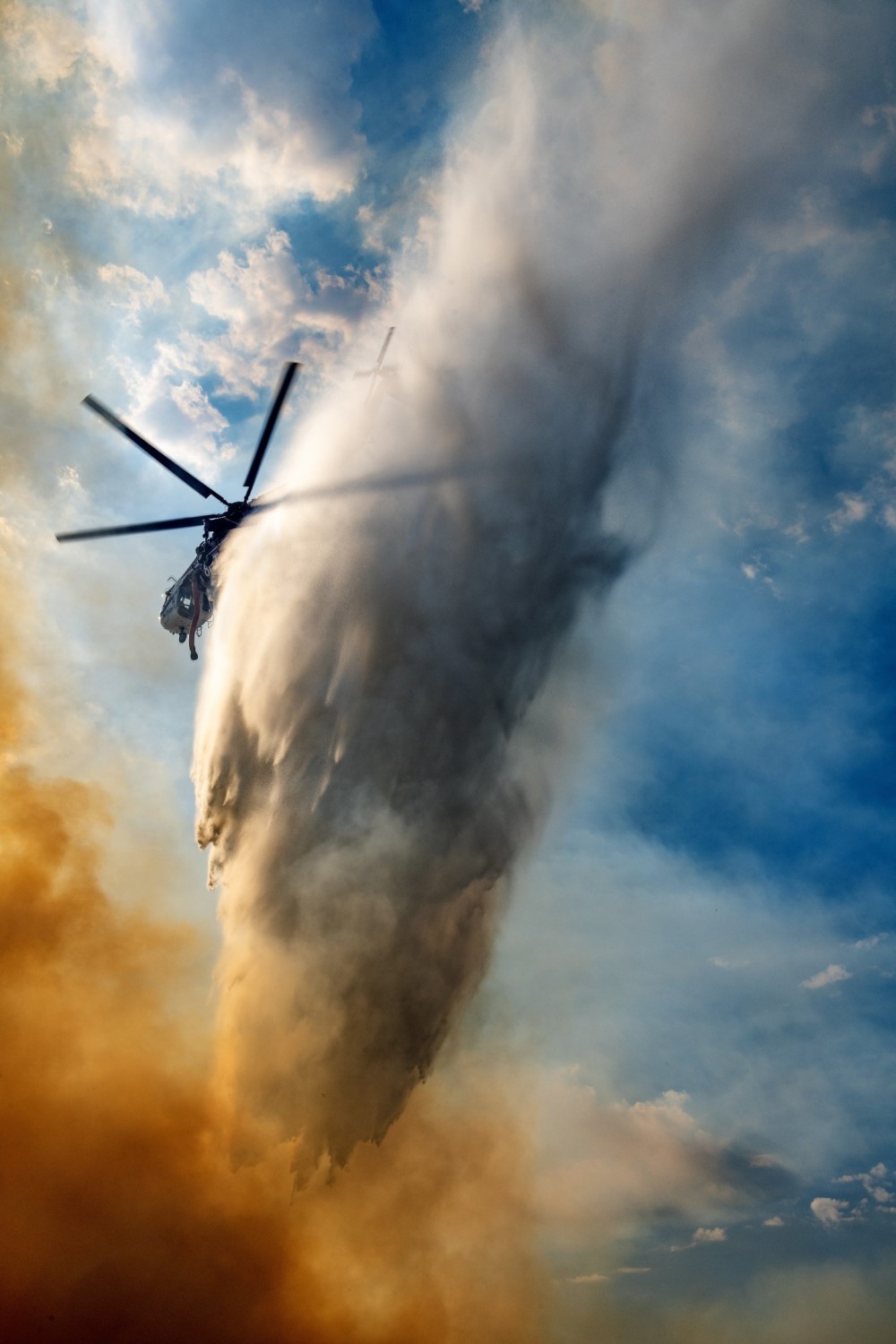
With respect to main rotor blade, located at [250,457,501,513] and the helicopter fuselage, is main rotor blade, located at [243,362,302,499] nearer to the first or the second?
the helicopter fuselage

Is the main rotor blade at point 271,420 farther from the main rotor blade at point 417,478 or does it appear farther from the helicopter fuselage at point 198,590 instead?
the main rotor blade at point 417,478

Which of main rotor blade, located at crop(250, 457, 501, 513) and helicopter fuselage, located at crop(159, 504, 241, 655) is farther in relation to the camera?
main rotor blade, located at crop(250, 457, 501, 513)

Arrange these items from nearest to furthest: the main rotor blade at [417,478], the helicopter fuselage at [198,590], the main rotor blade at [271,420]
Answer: the main rotor blade at [271,420] → the helicopter fuselage at [198,590] → the main rotor blade at [417,478]

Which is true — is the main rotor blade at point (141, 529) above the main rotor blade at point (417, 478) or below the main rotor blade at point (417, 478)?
below

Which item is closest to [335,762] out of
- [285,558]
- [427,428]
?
[285,558]

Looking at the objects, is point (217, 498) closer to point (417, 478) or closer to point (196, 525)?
point (196, 525)

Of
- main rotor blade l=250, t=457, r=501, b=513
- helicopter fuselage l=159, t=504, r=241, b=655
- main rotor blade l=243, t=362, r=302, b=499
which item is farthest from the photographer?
main rotor blade l=250, t=457, r=501, b=513

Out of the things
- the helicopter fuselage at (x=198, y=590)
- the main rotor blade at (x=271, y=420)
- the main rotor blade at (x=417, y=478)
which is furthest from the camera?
the main rotor blade at (x=417, y=478)

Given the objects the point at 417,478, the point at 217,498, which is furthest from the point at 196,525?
the point at 417,478
